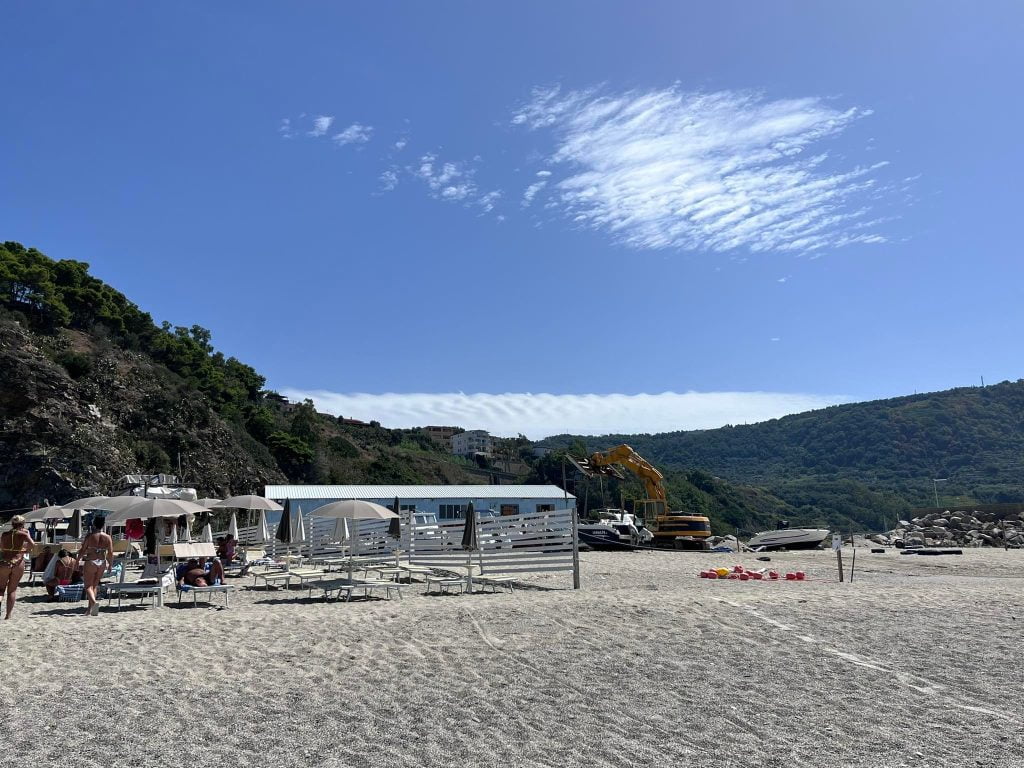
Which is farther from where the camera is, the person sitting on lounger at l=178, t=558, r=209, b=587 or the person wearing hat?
the person sitting on lounger at l=178, t=558, r=209, b=587

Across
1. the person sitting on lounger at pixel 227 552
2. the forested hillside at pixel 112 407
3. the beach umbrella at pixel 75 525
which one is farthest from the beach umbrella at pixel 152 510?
the forested hillside at pixel 112 407

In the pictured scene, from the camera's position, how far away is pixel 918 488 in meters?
111

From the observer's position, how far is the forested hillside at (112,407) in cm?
3828

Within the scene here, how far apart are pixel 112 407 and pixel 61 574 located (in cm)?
3613

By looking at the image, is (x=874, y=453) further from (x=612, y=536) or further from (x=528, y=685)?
(x=528, y=685)

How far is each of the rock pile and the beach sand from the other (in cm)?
3115

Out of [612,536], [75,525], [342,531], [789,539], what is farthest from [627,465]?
[75,525]

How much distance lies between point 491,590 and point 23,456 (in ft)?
107

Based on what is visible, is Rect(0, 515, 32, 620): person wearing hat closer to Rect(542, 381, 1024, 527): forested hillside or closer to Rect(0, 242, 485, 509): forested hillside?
Rect(0, 242, 485, 509): forested hillside

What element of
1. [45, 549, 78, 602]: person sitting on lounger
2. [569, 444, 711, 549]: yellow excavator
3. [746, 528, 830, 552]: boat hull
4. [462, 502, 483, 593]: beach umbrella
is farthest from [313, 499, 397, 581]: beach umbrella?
[746, 528, 830, 552]: boat hull

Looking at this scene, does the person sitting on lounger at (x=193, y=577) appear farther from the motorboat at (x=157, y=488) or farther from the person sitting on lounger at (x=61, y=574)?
the motorboat at (x=157, y=488)

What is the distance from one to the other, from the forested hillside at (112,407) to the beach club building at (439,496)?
11831mm

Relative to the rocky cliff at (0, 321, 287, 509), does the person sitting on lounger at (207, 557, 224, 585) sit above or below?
below

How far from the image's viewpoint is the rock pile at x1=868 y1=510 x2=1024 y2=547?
3809 centimetres
